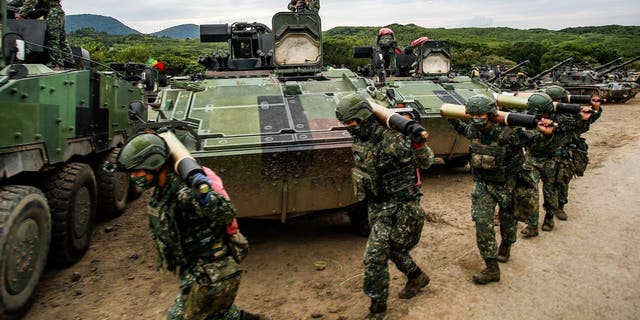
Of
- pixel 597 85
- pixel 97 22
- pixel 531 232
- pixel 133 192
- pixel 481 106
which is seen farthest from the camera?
pixel 97 22

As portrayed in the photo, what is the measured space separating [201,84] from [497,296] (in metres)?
4.06

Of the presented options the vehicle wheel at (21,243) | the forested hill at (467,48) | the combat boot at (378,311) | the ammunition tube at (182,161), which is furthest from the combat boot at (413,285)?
the forested hill at (467,48)

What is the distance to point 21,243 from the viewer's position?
4.22 metres

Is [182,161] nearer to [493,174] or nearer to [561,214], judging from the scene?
[493,174]

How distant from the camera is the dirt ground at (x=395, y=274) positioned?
172 inches

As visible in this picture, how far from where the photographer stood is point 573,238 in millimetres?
5926

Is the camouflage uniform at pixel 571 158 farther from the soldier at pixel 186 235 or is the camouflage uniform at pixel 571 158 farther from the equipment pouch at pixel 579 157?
the soldier at pixel 186 235

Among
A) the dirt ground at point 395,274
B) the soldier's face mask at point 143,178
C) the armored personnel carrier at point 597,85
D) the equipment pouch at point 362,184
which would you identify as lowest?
the dirt ground at point 395,274

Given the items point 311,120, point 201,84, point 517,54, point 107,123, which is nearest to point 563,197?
point 311,120

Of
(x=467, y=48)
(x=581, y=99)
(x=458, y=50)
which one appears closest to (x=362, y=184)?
(x=581, y=99)

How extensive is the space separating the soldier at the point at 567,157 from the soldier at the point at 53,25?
5.86 metres

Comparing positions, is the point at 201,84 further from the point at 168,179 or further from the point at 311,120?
the point at 168,179

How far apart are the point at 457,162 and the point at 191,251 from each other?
7.81 meters

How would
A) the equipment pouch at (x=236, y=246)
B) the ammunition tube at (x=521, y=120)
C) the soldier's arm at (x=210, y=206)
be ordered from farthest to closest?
the ammunition tube at (x=521, y=120) → the equipment pouch at (x=236, y=246) → the soldier's arm at (x=210, y=206)
